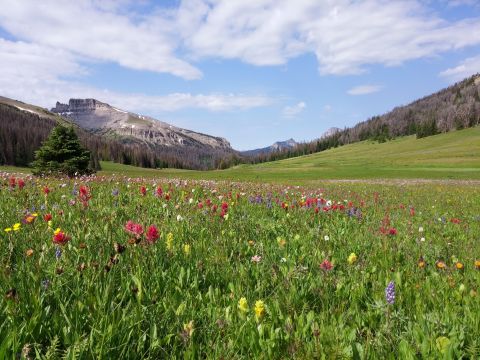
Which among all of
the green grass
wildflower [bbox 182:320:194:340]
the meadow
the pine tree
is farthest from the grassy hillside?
wildflower [bbox 182:320:194:340]

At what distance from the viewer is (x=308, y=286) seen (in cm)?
371

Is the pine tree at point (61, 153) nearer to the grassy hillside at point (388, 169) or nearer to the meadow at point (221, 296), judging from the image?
the grassy hillside at point (388, 169)

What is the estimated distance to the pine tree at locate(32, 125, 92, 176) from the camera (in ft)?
124

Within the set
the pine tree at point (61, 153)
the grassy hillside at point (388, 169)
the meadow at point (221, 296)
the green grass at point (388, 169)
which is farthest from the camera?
the grassy hillside at point (388, 169)

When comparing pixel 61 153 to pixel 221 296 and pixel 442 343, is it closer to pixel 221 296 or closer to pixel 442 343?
pixel 221 296

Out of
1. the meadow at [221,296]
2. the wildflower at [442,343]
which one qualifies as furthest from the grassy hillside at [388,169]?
the wildflower at [442,343]

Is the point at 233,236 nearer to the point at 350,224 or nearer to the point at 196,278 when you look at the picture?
the point at 196,278

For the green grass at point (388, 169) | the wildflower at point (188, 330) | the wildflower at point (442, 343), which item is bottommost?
the green grass at point (388, 169)

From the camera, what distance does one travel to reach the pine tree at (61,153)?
37875 millimetres

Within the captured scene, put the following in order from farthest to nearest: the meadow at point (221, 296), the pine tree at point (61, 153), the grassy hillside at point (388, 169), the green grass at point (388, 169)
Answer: the grassy hillside at point (388, 169) < the green grass at point (388, 169) < the pine tree at point (61, 153) < the meadow at point (221, 296)

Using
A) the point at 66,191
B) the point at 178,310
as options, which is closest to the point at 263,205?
the point at 66,191

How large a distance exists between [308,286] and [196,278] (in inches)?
44.7

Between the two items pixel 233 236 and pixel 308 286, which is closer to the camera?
pixel 308 286

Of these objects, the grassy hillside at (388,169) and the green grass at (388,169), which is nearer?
the green grass at (388,169)
